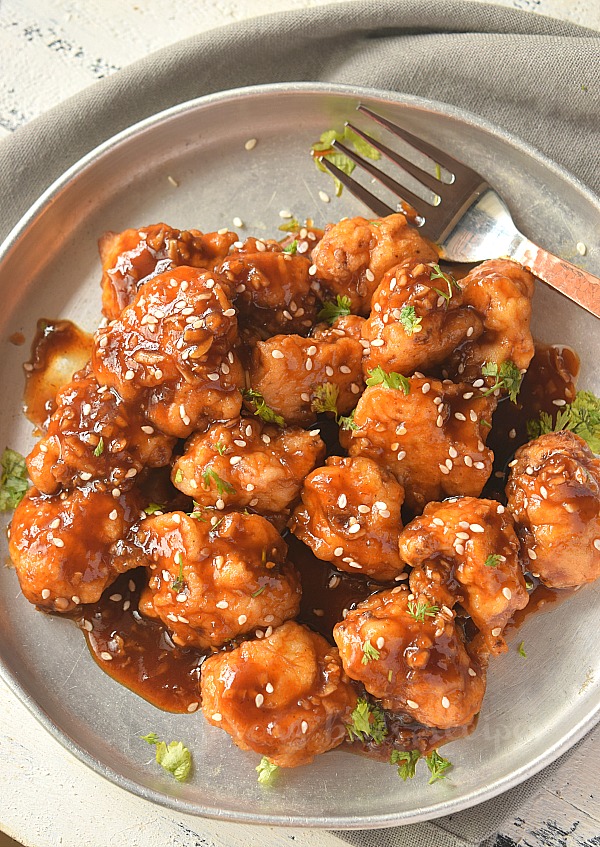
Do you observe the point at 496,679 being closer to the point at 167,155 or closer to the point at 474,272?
the point at 474,272

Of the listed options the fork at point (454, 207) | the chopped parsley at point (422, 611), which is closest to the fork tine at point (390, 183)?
the fork at point (454, 207)

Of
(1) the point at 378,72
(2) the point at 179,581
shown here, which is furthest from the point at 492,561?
(1) the point at 378,72

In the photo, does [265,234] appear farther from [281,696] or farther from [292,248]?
[281,696]

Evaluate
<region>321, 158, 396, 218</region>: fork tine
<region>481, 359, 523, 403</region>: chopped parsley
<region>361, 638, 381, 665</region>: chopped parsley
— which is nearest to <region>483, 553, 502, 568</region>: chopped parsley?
<region>361, 638, 381, 665</region>: chopped parsley

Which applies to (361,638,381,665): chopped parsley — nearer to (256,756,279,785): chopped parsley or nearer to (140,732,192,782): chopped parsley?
(256,756,279,785): chopped parsley

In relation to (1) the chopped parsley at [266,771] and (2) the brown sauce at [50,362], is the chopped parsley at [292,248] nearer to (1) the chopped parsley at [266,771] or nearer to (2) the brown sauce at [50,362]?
(2) the brown sauce at [50,362]
